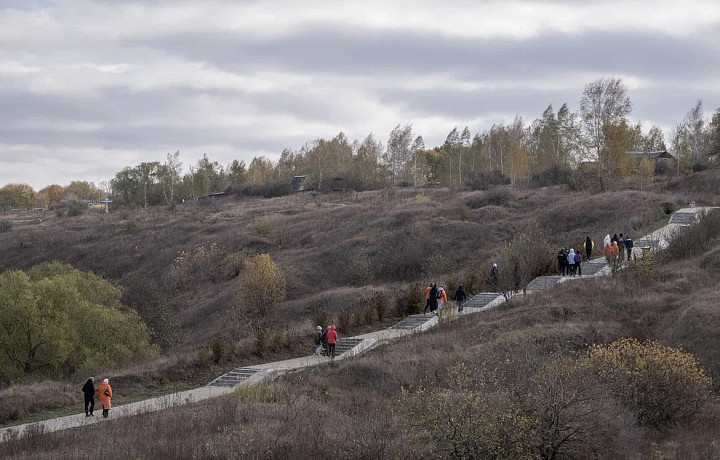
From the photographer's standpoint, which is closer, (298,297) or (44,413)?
(44,413)

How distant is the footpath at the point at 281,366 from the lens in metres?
17.3

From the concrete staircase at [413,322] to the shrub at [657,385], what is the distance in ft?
43.4

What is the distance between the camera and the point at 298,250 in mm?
54531

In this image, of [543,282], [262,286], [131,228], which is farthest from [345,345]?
[131,228]

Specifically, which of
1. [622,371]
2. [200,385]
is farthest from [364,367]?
[622,371]

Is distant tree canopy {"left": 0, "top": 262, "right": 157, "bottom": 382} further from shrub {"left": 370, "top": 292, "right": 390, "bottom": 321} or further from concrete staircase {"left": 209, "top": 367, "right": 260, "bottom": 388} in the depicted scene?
shrub {"left": 370, "top": 292, "right": 390, "bottom": 321}

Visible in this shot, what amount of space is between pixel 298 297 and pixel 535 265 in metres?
18.1

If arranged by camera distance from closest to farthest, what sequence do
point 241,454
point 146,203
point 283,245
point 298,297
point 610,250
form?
point 241,454
point 610,250
point 298,297
point 283,245
point 146,203

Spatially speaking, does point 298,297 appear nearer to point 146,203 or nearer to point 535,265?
point 535,265

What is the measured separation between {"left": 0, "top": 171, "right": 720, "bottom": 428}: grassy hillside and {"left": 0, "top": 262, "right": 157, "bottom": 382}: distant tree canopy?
7.63 feet

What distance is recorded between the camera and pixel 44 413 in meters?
18.7

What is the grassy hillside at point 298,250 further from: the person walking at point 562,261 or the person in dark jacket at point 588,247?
the person in dark jacket at point 588,247

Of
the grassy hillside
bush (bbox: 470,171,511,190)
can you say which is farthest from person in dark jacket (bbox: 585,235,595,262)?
bush (bbox: 470,171,511,190)

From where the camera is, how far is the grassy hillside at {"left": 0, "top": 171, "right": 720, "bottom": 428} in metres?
25.5
